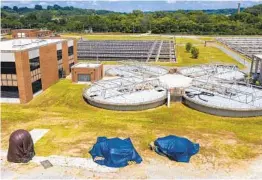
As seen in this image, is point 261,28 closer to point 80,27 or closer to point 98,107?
point 80,27

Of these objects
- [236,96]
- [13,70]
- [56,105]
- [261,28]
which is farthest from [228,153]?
[261,28]

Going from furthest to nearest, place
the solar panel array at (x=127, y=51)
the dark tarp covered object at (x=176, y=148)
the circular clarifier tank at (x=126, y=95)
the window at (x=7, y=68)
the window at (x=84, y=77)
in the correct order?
the solar panel array at (x=127, y=51) < the window at (x=84, y=77) < the window at (x=7, y=68) < the circular clarifier tank at (x=126, y=95) < the dark tarp covered object at (x=176, y=148)

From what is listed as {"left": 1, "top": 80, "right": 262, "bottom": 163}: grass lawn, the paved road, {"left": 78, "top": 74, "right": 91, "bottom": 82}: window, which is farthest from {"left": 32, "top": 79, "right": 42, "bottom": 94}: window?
the paved road

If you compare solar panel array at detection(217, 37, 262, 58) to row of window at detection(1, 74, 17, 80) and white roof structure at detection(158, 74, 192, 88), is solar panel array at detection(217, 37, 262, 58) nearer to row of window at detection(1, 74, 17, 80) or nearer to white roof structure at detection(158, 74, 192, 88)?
white roof structure at detection(158, 74, 192, 88)

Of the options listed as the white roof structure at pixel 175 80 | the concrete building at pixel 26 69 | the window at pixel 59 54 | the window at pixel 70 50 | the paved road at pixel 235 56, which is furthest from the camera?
the paved road at pixel 235 56

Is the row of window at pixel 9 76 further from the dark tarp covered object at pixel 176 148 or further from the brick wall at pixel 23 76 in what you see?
the dark tarp covered object at pixel 176 148

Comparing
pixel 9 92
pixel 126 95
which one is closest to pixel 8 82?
pixel 9 92

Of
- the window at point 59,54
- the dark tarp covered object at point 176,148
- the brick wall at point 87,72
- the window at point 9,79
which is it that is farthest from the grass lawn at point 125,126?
the window at point 59,54

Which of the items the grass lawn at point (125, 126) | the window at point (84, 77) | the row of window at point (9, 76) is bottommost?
the grass lawn at point (125, 126)
